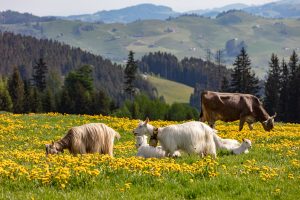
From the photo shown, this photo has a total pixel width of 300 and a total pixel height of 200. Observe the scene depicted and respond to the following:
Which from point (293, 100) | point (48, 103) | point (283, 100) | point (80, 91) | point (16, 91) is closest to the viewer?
point (293, 100)

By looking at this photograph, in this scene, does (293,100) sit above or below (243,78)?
below

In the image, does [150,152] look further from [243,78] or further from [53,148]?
[243,78]

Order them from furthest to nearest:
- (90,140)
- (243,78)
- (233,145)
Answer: (243,78) → (233,145) → (90,140)

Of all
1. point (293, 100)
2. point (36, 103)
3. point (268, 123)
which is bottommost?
point (36, 103)

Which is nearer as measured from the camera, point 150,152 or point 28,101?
point 150,152

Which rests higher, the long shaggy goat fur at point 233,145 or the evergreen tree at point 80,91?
the long shaggy goat fur at point 233,145

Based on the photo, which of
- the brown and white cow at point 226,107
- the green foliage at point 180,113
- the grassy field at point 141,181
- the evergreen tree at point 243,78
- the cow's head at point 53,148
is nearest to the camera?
the grassy field at point 141,181

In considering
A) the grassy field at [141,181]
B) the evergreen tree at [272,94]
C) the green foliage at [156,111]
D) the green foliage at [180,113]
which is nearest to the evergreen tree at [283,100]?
the evergreen tree at [272,94]

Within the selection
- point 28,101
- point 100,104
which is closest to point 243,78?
point 100,104

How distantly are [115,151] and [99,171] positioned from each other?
9.11 metres

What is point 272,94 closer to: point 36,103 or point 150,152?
point 36,103

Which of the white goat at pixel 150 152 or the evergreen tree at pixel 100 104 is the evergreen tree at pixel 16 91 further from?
the white goat at pixel 150 152

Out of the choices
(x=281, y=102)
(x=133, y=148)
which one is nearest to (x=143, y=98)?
(x=281, y=102)

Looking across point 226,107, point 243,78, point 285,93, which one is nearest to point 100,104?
point 243,78
